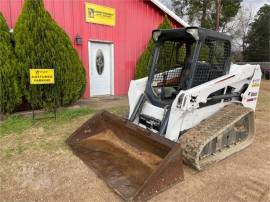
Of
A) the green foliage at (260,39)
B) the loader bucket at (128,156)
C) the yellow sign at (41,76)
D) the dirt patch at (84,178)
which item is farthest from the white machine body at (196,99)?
the green foliage at (260,39)

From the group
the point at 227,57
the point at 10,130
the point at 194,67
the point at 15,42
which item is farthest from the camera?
the point at 15,42

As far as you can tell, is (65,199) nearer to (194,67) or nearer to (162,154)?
(162,154)

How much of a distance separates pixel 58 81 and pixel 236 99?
4.37 meters

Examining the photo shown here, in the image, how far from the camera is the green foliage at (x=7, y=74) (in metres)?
5.73

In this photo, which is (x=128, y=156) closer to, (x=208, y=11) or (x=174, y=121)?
(x=174, y=121)

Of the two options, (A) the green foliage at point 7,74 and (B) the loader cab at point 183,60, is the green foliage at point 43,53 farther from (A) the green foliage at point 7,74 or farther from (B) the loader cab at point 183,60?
(B) the loader cab at point 183,60

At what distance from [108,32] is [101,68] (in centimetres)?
127

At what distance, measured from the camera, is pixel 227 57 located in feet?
14.1

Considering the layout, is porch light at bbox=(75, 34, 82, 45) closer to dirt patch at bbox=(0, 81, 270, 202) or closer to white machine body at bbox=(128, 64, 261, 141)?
white machine body at bbox=(128, 64, 261, 141)

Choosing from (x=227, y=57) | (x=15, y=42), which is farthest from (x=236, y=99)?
(x=15, y=42)

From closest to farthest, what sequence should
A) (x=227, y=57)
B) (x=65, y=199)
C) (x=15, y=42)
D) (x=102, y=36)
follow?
1. (x=65, y=199)
2. (x=227, y=57)
3. (x=15, y=42)
4. (x=102, y=36)

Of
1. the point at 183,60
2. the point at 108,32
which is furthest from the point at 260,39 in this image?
the point at 183,60

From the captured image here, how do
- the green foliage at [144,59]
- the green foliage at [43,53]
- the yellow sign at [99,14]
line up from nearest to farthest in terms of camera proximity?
1. the green foliage at [43,53]
2. the yellow sign at [99,14]
3. the green foliage at [144,59]

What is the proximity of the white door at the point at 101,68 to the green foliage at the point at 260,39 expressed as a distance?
83.5 ft
